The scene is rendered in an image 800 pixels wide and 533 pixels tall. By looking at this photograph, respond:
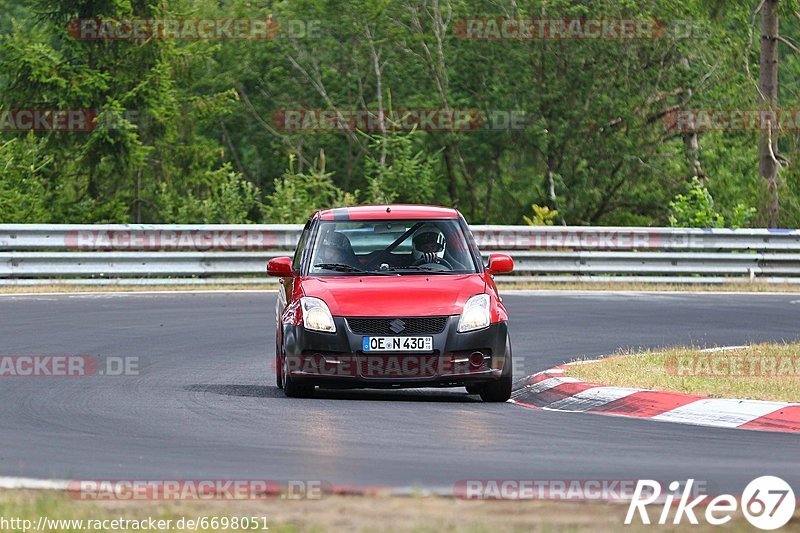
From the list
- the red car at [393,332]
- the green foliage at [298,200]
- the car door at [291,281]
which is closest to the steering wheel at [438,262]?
the red car at [393,332]

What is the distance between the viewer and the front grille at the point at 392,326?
454 inches

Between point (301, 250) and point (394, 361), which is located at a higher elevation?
point (301, 250)

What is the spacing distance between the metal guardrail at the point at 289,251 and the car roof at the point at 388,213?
10.9m

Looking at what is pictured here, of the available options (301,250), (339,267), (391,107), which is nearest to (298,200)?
(391,107)

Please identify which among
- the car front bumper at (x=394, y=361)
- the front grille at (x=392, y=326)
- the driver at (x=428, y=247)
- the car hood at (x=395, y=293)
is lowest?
the car front bumper at (x=394, y=361)

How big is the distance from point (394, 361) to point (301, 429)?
1930mm

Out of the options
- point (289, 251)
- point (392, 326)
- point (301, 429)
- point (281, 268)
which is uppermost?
point (281, 268)

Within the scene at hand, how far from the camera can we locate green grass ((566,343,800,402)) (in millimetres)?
11477

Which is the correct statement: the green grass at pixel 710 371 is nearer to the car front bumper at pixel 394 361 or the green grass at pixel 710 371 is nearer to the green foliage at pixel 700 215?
the car front bumper at pixel 394 361

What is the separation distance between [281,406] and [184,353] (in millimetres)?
4332

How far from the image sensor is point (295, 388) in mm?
11820

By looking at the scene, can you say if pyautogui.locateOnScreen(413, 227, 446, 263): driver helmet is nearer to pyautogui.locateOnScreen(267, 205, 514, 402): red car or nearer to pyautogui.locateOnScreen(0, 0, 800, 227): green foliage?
pyautogui.locateOnScreen(267, 205, 514, 402): red car

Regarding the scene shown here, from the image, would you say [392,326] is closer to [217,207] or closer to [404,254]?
[404,254]

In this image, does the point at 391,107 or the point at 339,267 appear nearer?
the point at 339,267
